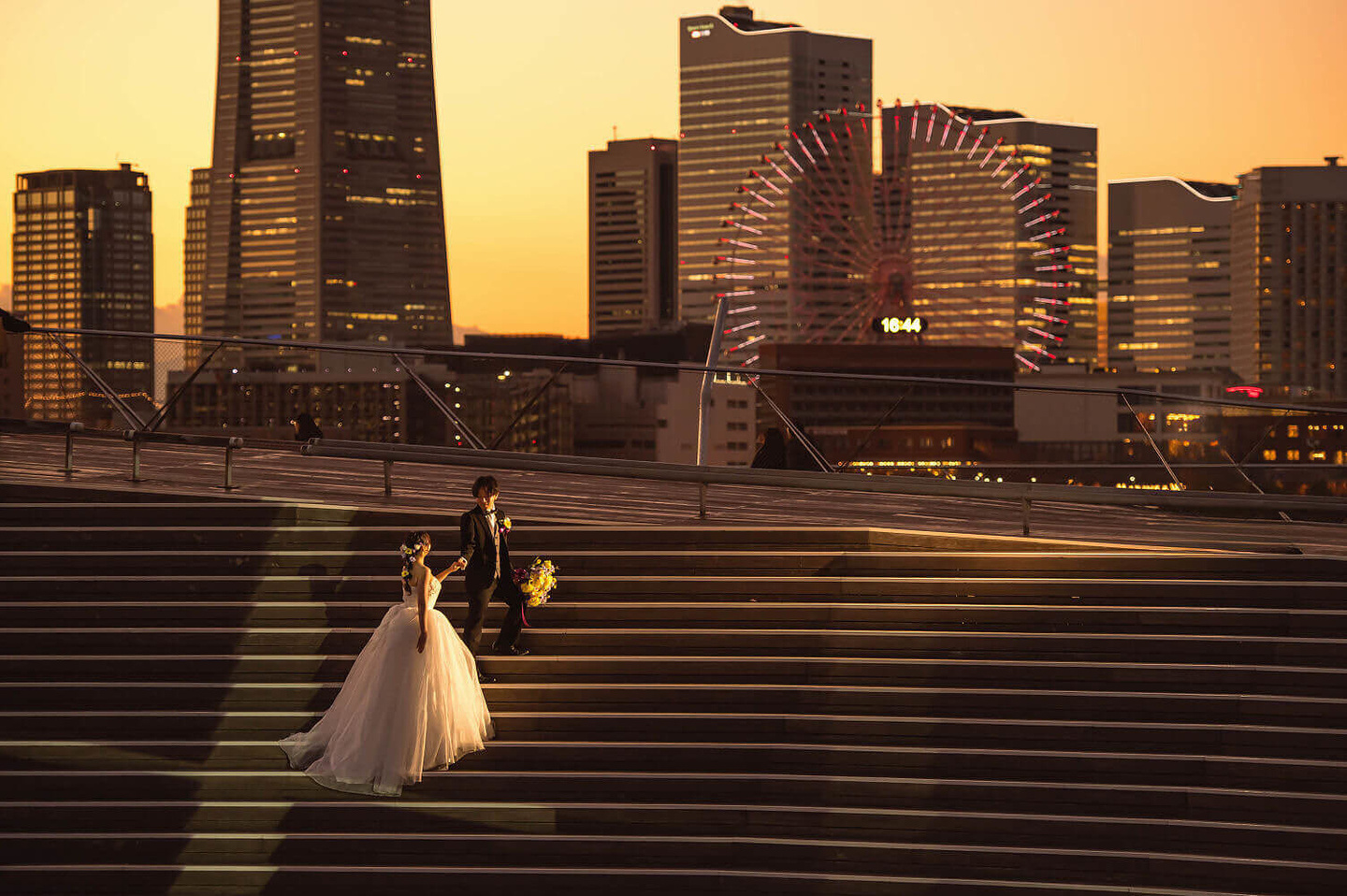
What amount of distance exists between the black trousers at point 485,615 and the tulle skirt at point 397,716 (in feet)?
2.16

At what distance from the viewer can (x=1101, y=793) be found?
33.2 ft

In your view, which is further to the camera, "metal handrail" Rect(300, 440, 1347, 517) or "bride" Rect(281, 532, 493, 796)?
"metal handrail" Rect(300, 440, 1347, 517)

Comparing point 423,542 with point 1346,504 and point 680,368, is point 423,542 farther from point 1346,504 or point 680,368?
point 1346,504

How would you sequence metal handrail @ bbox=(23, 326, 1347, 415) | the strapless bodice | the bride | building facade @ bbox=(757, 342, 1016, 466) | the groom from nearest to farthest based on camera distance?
the bride < the strapless bodice < the groom < metal handrail @ bbox=(23, 326, 1347, 415) < building facade @ bbox=(757, 342, 1016, 466)

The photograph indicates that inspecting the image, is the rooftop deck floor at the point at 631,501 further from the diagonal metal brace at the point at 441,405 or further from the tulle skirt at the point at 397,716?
the tulle skirt at the point at 397,716

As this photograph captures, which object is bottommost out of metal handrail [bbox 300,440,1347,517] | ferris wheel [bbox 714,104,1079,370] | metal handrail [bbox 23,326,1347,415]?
metal handrail [bbox 300,440,1347,517]

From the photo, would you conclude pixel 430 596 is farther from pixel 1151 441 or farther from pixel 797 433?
pixel 1151 441

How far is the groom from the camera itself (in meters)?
11.1

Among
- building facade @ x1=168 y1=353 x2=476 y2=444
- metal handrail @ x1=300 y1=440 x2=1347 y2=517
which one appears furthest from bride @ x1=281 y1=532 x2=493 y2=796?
building facade @ x1=168 y1=353 x2=476 y2=444

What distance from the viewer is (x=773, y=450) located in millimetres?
17469

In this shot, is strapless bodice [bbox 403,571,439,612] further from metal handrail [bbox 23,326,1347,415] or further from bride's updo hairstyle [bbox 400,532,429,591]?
metal handrail [bbox 23,326,1347,415]

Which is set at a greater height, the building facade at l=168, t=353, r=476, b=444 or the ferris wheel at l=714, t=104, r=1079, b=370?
the ferris wheel at l=714, t=104, r=1079, b=370

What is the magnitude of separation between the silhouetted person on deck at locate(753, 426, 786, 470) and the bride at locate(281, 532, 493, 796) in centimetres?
724

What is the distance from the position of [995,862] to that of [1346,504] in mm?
5443
